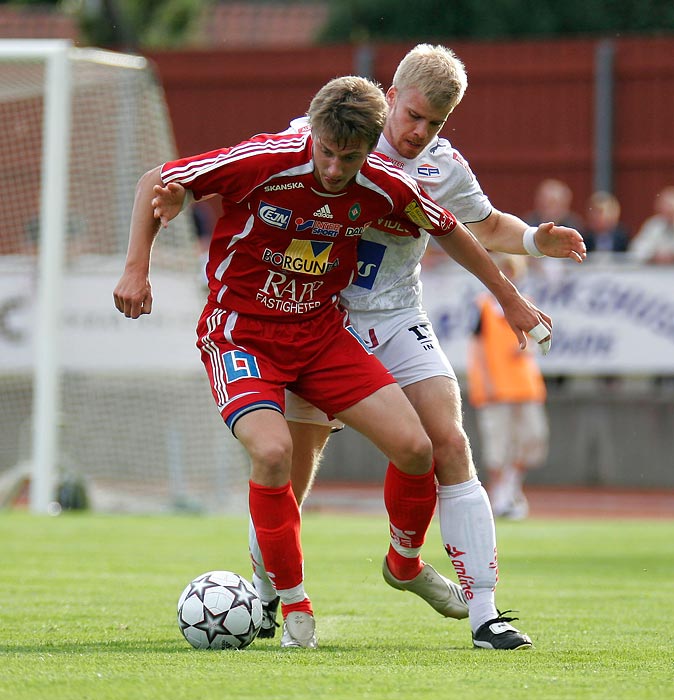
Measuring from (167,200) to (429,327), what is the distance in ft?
4.31

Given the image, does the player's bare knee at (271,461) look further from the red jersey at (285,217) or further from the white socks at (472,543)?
the white socks at (472,543)

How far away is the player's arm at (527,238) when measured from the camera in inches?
231

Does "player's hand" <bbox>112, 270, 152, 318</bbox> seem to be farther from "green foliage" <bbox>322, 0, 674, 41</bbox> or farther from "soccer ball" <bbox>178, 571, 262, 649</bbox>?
"green foliage" <bbox>322, 0, 674, 41</bbox>

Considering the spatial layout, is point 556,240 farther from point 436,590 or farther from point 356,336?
point 436,590

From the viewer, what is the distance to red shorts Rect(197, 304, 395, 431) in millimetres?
5578

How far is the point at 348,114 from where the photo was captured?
17.0 feet

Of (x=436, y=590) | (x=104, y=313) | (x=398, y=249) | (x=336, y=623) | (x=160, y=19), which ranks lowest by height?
(x=104, y=313)

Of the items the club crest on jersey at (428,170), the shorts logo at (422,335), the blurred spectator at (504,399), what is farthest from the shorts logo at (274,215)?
the blurred spectator at (504,399)

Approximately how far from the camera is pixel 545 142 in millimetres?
19922

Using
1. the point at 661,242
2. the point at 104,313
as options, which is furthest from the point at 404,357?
the point at 661,242

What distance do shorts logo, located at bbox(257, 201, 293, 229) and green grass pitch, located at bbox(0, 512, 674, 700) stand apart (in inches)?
62.0

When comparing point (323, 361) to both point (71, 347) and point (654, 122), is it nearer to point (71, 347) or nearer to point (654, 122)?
point (71, 347)

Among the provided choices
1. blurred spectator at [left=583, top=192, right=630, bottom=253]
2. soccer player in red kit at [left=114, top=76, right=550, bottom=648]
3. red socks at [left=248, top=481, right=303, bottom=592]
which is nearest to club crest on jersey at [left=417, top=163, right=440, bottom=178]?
soccer player in red kit at [left=114, top=76, right=550, bottom=648]

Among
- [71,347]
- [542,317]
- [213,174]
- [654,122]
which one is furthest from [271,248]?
[654,122]
